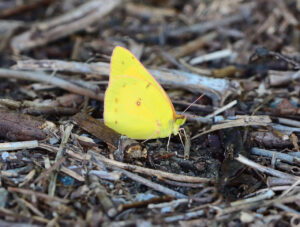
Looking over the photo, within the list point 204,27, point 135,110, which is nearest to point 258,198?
point 135,110

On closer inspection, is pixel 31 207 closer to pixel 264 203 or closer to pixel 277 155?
pixel 264 203

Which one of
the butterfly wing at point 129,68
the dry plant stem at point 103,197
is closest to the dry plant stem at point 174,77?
the butterfly wing at point 129,68

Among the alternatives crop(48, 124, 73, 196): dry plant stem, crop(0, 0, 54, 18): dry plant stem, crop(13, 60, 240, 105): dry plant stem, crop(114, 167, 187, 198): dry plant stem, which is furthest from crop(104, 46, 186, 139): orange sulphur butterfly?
crop(0, 0, 54, 18): dry plant stem

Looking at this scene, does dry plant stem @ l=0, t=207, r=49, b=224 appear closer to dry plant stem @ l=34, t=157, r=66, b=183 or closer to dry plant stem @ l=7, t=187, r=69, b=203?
dry plant stem @ l=7, t=187, r=69, b=203

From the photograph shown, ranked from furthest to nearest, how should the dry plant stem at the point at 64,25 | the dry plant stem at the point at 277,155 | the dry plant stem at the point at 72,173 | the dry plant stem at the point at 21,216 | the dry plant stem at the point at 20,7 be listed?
the dry plant stem at the point at 20,7
the dry plant stem at the point at 64,25
the dry plant stem at the point at 277,155
the dry plant stem at the point at 72,173
the dry plant stem at the point at 21,216

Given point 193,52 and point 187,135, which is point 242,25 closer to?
point 193,52

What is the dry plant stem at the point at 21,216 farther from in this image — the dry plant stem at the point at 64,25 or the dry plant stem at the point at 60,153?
the dry plant stem at the point at 64,25

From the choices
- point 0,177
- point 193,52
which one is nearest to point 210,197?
point 0,177
